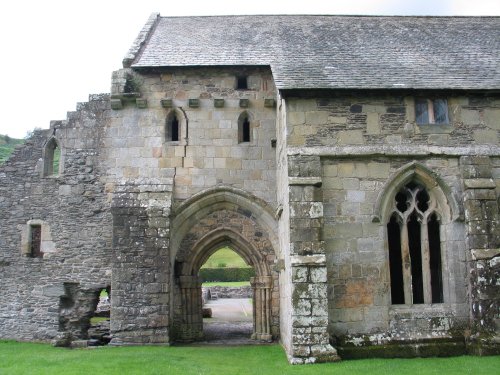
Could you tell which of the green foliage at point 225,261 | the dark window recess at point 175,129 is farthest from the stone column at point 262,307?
the green foliage at point 225,261

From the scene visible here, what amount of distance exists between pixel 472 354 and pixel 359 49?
7506 millimetres

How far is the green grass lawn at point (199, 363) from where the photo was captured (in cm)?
877

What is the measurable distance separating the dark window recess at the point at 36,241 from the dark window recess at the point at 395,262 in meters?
8.93

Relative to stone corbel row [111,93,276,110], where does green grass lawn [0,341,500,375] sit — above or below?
below

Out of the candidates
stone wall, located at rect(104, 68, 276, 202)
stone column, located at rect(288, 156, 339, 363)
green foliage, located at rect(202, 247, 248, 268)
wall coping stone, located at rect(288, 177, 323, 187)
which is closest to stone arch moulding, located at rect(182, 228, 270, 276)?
stone wall, located at rect(104, 68, 276, 202)

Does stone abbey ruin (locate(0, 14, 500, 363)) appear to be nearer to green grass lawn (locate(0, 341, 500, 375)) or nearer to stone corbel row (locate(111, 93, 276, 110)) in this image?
stone corbel row (locate(111, 93, 276, 110))

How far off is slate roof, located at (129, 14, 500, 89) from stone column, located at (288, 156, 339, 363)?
2.05m

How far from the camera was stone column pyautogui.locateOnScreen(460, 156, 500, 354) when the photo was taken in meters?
9.70

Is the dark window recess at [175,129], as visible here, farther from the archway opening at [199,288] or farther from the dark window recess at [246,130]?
the archway opening at [199,288]

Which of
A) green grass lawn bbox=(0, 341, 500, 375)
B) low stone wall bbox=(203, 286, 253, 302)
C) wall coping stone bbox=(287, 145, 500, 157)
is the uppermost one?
wall coping stone bbox=(287, 145, 500, 157)

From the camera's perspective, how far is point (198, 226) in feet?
45.4

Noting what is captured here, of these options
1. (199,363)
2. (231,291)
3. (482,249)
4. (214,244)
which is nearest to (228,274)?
(231,291)

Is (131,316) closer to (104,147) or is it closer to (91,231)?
(91,231)

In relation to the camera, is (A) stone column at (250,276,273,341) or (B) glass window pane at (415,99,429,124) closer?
(B) glass window pane at (415,99,429,124)
